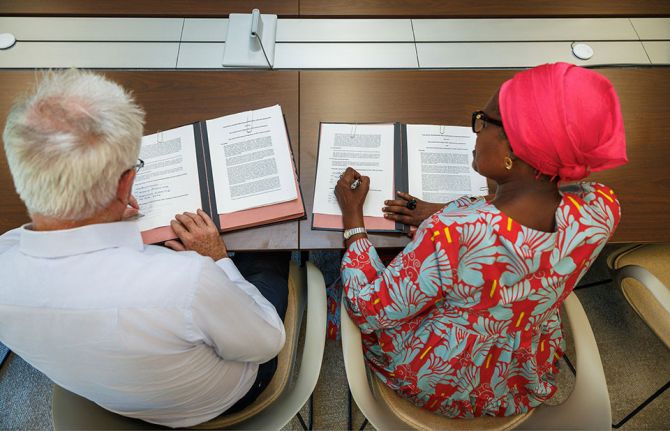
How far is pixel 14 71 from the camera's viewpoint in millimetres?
1306

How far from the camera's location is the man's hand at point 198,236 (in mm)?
1026

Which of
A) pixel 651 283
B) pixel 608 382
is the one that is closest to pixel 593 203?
pixel 651 283

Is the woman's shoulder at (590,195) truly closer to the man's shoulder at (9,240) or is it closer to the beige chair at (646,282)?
the beige chair at (646,282)

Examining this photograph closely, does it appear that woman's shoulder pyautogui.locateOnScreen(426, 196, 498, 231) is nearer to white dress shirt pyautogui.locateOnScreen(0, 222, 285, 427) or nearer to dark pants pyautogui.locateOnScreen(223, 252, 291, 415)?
white dress shirt pyautogui.locateOnScreen(0, 222, 285, 427)

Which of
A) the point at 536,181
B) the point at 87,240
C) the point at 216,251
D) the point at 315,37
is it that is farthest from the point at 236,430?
the point at 315,37

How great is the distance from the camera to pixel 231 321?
774 millimetres

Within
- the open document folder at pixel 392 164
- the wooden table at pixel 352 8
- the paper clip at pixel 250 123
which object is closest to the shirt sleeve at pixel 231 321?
the open document folder at pixel 392 164

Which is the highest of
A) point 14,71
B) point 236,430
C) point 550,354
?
point 14,71

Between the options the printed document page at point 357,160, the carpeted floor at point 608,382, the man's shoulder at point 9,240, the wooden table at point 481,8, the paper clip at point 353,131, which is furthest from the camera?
the wooden table at point 481,8

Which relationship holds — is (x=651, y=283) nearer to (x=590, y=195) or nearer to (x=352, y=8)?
(x=590, y=195)

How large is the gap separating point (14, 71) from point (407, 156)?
133cm

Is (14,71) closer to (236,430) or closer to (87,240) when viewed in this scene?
(87,240)

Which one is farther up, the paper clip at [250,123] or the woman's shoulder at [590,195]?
the paper clip at [250,123]

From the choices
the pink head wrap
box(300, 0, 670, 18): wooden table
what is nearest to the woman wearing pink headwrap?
the pink head wrap
